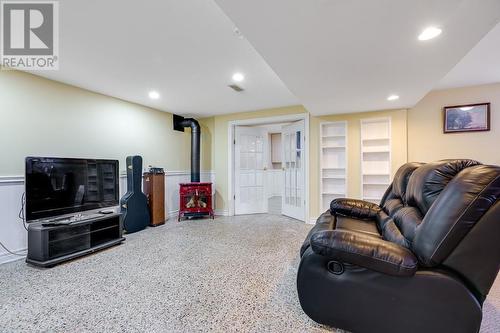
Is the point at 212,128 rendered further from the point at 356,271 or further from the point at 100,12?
the point at 356,271

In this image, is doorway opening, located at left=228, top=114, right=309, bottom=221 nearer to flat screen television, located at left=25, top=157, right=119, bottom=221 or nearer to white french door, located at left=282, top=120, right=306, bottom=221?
white french door, located at left=282, top=120, right=306, bottom=221

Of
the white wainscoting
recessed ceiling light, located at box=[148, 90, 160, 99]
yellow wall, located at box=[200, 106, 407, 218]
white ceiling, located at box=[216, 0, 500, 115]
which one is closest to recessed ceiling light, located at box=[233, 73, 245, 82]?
white ceiling, located at box=[216, 0, 500, 115]

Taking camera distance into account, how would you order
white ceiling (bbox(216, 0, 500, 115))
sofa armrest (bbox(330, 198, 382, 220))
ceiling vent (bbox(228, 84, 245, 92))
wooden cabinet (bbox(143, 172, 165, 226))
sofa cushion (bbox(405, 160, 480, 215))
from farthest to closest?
wooden cabinet (bbox(143, 172, 165, 226)), ceiling vent (bbox(228, 84, 245, 92)), sofa armrest (bbox(330, 198, 382, 220)), sofa cushion (bbox(405, 160, 480, 215)), white ceiling (bbox(216, 0, 500, 115))

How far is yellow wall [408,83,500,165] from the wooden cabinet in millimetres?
4370

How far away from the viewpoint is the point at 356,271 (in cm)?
137

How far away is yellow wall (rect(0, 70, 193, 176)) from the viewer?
104 inches

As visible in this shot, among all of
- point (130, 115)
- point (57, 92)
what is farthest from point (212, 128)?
point (57, 92)

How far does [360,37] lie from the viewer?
1.69 metres

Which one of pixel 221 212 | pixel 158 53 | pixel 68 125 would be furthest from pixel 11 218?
pixel 221 212

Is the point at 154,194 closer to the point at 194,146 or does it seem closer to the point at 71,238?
the point at 194,146

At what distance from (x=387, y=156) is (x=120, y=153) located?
4.57 metres

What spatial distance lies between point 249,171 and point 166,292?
3.48 meters

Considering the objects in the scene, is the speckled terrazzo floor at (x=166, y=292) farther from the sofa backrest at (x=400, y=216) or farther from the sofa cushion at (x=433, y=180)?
the sofa cushion at (x=433, y=180)

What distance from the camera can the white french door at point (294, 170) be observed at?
4.47m
